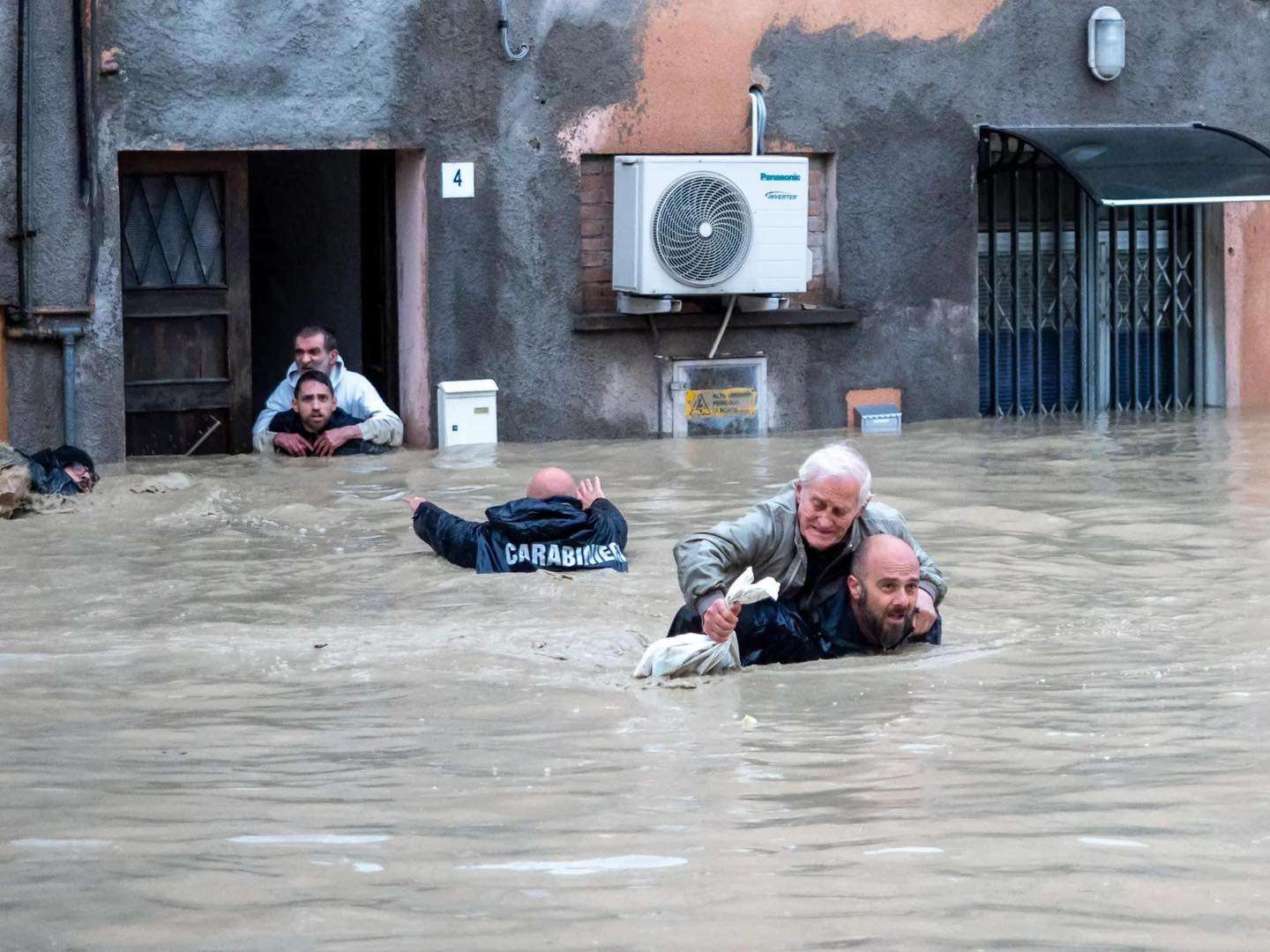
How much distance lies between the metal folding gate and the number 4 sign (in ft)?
13.0

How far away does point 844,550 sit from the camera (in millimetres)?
6609

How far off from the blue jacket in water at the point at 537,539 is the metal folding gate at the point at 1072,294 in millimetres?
6919

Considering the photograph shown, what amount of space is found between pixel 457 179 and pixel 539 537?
505 centimetres

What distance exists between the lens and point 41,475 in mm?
10055

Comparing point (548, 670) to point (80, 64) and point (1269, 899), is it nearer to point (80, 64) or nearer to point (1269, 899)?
point (1269, 899)

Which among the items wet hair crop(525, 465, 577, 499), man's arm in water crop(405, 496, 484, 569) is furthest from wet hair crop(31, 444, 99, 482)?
wet hair crop(525, 465, 577, 499)

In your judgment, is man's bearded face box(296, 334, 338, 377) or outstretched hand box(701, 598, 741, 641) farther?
man's bearded face box(296, 334, 338, 377)

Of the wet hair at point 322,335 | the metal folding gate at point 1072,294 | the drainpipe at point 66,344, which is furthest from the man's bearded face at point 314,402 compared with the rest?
the metal folding gate at point 1072,294

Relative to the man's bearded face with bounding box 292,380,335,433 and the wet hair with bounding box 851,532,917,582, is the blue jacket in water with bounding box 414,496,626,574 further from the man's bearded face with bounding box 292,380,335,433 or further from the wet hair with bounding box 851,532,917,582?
the man's bearded face with bounding box 292,380,335,433

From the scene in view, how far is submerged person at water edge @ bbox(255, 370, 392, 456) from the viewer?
39.6 feet

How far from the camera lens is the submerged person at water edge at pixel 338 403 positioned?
12195mm

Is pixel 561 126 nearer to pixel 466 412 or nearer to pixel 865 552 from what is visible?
pixel 466 412

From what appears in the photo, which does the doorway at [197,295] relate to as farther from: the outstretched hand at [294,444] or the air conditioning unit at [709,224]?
the air conditioning unit at [709,224]

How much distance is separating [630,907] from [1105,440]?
998 cm
